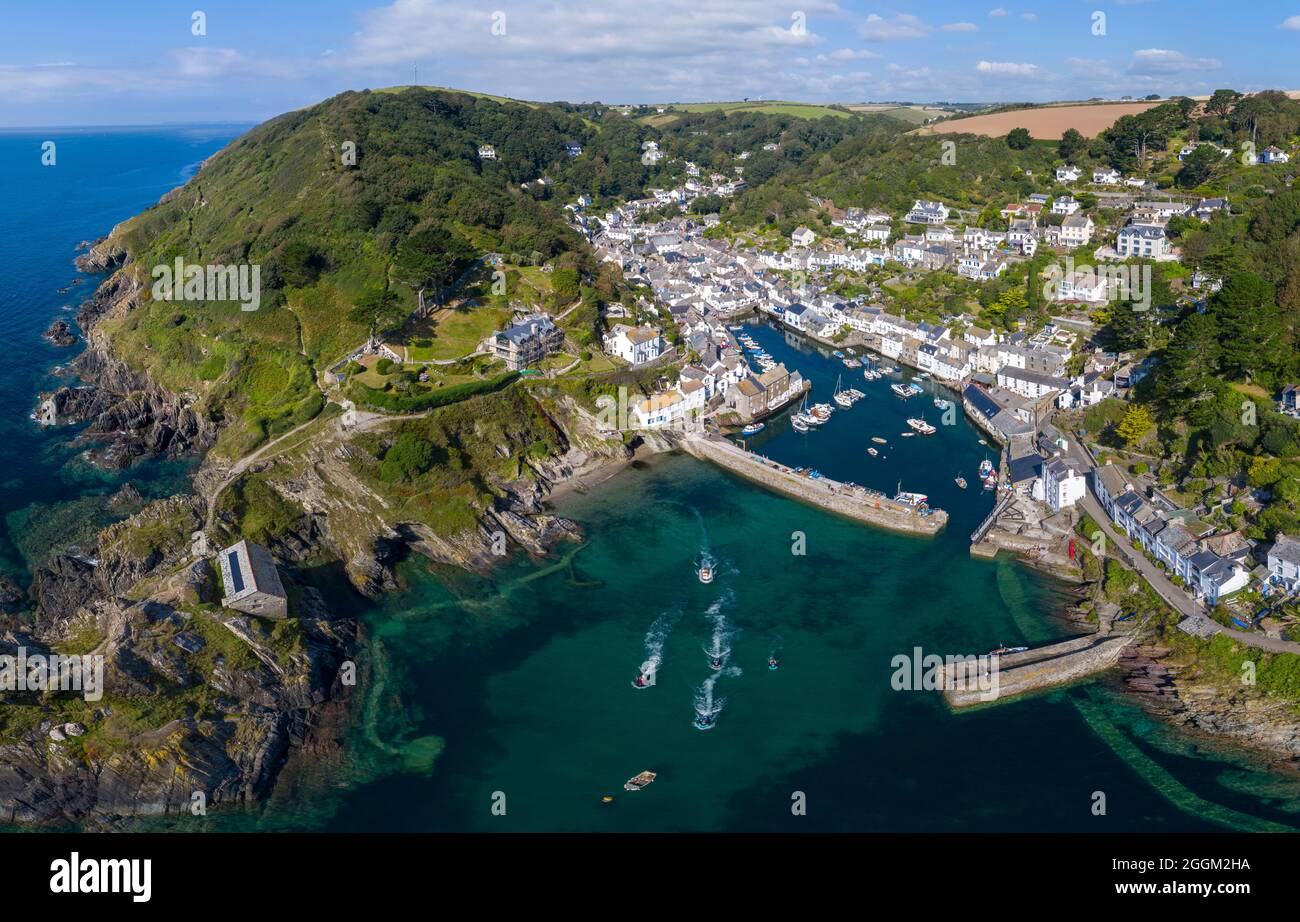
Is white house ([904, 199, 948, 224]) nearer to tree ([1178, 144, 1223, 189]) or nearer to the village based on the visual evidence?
the village

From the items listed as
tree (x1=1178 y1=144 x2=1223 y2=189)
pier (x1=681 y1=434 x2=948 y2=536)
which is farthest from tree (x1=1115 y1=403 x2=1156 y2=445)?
tree (x1=1178 y1=144 x2=1223 y2=189)

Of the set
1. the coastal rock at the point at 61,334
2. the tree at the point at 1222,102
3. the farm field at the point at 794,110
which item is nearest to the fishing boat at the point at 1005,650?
the coastal rock at the point at 61,334

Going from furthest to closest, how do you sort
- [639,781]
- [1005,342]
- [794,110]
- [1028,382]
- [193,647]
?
1. [794,110]
2. [1005,342]
3. [1028,382]
4. [193,647]
5. [639,781]

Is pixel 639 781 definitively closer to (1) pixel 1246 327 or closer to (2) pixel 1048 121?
(1) pixel 1246 327

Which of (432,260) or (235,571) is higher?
(432,260)

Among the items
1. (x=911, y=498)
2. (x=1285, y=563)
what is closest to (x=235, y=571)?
(x=911, y=498)

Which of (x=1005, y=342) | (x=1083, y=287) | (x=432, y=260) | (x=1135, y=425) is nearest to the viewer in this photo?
(x=1135, y=425)

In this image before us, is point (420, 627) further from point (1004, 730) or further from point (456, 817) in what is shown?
point (1004, 730)
